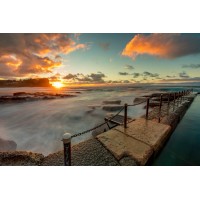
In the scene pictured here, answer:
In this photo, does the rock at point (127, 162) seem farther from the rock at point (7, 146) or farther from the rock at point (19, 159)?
the rock at point (7, 146)

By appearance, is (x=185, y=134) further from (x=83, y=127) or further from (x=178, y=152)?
(x=83, y=127)

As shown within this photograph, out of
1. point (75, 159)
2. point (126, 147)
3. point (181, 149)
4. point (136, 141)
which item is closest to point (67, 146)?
point (75, 159)

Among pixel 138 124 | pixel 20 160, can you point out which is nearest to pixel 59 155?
pixel 20 160

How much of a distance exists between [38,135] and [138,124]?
22.0ft

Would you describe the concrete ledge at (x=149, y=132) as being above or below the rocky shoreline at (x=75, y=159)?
above

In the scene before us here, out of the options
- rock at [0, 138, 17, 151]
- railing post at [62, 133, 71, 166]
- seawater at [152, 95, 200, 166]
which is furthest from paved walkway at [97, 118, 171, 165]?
rock at [0, 138, 17, 151]

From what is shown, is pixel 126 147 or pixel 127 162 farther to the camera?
pixel 126 147

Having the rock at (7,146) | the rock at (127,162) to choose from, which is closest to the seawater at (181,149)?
the rock at (127,162)

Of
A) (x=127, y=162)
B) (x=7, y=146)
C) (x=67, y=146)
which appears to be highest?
(x=67, y=146)

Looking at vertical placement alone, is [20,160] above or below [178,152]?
above

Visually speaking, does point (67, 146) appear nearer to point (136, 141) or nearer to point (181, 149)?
point (136, 141)

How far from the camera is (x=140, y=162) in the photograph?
262 cm

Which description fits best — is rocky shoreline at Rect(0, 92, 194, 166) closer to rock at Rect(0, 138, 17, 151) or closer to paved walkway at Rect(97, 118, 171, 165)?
paved walkway at Rect(97, 118, 171, 165)

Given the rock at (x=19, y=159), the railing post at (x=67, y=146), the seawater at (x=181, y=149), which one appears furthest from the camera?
the seawater at (x=181, y=149)
